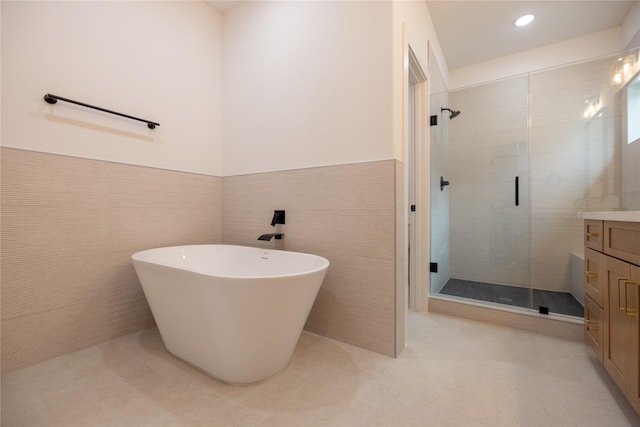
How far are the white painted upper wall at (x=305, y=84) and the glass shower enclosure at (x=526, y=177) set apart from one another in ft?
3.53

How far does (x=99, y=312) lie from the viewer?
64.8 inches

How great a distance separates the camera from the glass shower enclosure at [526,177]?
7.31ft

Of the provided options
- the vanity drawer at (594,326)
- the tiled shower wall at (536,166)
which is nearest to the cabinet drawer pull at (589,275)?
the vanity drawer at (594,326)

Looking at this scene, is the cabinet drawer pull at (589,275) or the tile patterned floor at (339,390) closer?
the tile patterned floor at (339,390)

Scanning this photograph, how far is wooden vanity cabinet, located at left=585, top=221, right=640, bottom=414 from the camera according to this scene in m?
0.98

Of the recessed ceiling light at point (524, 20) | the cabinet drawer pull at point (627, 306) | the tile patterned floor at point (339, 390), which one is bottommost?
the tile patterned floor at point (339, 390)

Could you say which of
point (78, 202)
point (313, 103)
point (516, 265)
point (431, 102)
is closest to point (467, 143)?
point (431, 102)

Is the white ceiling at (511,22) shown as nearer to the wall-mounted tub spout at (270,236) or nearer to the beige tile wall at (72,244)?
the wall-mounted tub spout at (270,236)

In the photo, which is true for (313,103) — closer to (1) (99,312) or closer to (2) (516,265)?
(1) (99,312)

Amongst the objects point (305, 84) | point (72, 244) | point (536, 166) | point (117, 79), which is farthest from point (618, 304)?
point (117, 79)

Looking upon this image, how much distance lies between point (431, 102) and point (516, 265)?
177cm

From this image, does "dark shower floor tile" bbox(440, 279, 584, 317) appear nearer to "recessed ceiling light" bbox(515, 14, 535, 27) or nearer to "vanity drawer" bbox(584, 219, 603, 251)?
"vanity drawer" bbox(584, 219, 603, 251)

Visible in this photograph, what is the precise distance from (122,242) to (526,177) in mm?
3339

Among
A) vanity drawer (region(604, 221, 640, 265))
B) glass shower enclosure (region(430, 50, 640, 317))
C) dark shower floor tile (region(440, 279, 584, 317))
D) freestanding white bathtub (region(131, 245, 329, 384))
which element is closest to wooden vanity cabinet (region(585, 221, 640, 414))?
vanity drawer (region(604, 221, 640, 265))
